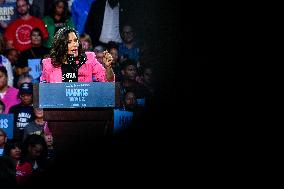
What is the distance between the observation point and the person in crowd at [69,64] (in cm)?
363

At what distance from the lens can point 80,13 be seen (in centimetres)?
671

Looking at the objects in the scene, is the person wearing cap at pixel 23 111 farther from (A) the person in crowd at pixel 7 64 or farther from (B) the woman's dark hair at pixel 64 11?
(B) the woman's dark hair at pixel 64 11

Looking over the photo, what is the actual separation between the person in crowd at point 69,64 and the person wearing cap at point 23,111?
218 cm

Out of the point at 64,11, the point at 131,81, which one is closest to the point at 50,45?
the point at 64,11

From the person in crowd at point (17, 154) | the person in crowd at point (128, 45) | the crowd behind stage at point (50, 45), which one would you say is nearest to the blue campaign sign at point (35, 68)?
the crowd behind stage at point (50, 45)

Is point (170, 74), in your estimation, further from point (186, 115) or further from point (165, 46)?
point (186, 115)

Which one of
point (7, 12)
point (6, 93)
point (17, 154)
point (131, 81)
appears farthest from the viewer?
point (7, 12)

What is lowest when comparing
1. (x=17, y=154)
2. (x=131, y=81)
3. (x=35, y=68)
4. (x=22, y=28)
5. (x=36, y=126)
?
(x=17, y=154)

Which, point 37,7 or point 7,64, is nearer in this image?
point 7,64

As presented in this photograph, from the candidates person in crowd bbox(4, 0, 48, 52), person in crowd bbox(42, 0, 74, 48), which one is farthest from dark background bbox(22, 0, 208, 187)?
person in crowd bbox(4, 0, 48, 52)

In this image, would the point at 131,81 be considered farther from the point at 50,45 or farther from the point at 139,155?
the point at 139,155

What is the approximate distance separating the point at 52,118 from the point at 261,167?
5.46ft

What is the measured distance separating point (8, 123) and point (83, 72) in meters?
2.32

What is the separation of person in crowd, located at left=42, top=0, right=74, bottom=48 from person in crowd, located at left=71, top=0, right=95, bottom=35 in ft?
0.22
